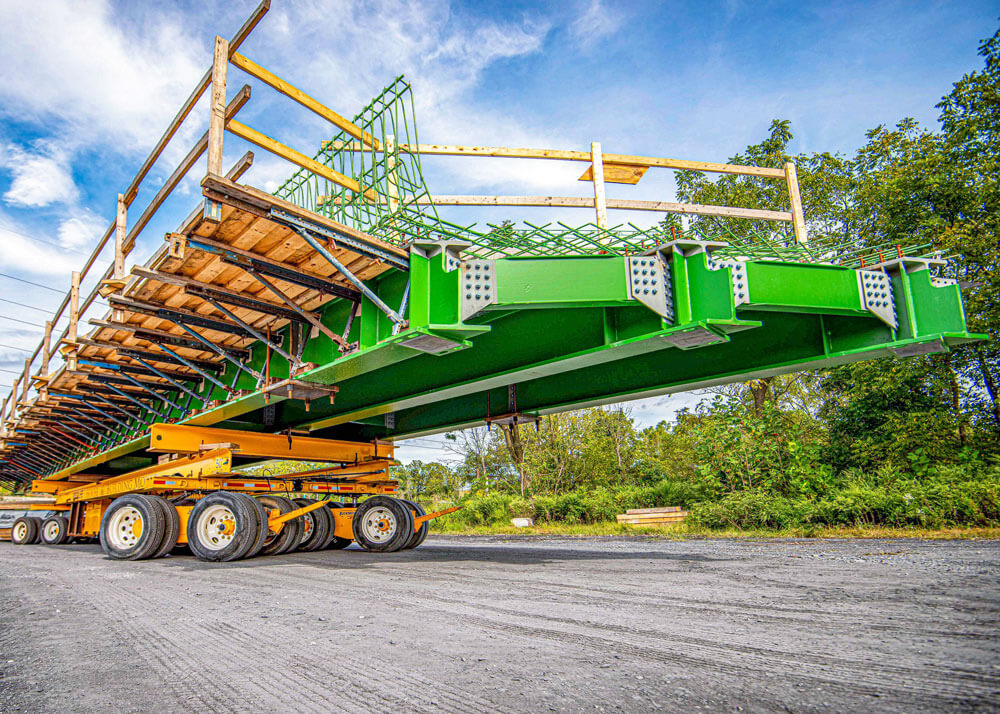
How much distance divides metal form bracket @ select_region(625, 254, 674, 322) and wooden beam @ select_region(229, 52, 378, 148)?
354 centimetres

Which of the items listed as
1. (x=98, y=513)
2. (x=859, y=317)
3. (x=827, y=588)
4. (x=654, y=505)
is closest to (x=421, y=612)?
(x=827, y=588)

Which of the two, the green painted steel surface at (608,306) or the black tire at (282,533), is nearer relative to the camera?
the green painted steel surface at (608,306)

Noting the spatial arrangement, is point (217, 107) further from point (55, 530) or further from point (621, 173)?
point (55, 530)

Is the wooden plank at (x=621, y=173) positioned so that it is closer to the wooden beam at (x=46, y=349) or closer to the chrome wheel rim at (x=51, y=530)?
the wooden beam at (x=46, y=349)

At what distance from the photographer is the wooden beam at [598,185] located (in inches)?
323

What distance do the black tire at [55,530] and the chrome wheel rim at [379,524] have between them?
11846 millimetres

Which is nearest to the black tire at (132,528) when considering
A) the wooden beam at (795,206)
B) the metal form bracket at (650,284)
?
the metal form bracket at (650,284)

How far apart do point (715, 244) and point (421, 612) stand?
4.89 metres

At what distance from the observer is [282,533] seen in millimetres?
10656

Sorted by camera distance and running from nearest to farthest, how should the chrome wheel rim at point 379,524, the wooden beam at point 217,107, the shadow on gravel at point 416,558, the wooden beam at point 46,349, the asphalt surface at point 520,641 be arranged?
the asphalt surface at point 520,641 → the wooden beam at point 217,107 → the shadow on gravel at point 416,558 → the chrome wheel rim at point 379,524 → the wooden beam at point 46,349

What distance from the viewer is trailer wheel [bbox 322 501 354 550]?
38.7ft

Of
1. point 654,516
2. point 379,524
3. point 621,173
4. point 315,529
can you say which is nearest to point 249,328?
point 315,529

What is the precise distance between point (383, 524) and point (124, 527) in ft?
15.4

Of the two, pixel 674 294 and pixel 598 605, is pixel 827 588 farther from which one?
pixel 674 294
